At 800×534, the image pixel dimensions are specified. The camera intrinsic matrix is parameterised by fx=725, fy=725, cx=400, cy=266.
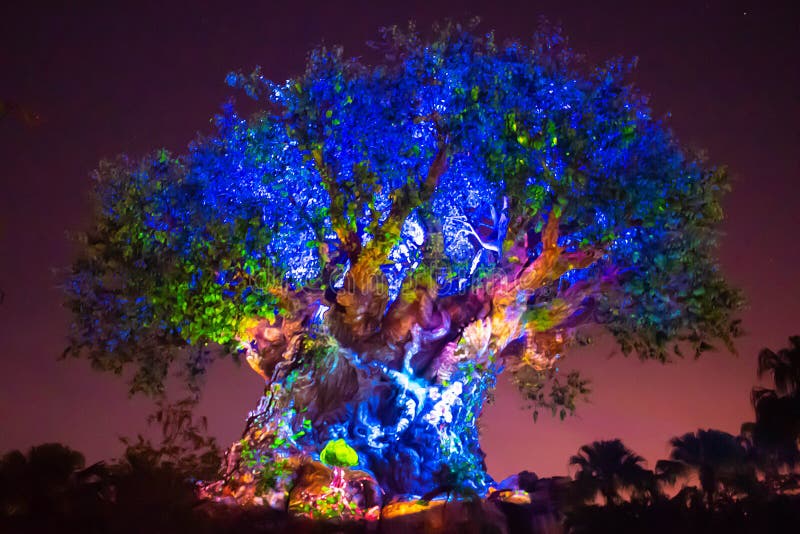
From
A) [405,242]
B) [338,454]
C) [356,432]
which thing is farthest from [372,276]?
[338,454]

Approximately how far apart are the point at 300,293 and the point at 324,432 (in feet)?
10.7

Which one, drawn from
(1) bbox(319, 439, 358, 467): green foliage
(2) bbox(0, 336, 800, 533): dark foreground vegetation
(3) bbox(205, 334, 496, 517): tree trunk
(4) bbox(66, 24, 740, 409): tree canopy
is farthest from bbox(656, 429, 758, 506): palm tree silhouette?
(1) bbox(319, 439, 358, 467): green foliage

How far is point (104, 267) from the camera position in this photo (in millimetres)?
17844

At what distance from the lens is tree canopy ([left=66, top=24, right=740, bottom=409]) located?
15.7 meters

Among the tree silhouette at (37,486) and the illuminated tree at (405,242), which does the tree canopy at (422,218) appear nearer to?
the illuminated tree at (405,242)

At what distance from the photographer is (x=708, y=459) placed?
758 inches

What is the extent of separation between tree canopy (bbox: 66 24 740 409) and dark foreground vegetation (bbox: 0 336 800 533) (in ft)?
8.49

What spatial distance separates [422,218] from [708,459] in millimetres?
10258

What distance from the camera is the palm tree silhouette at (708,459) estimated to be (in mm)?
18109

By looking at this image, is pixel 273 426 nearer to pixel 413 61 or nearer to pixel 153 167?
pixel 153 167

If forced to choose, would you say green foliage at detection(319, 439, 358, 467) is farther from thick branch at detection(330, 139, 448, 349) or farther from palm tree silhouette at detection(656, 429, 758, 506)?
palm tree silhouette at detection(656, 429, 758, 506)

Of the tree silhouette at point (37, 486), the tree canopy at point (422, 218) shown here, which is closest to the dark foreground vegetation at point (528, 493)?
the tree silhouette at point (37, 486)

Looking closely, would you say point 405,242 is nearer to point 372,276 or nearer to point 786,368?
point 372,276

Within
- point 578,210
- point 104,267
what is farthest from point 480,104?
point 104,267
